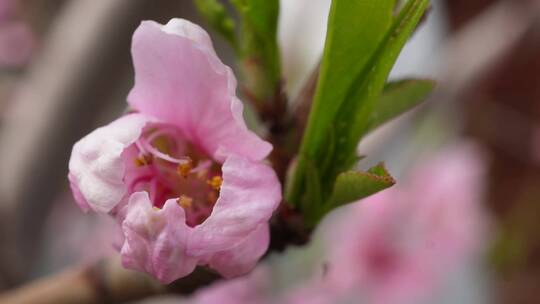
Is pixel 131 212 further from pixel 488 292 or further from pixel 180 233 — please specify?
pixel 488 292

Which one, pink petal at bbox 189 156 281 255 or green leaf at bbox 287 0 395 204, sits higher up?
green leaf at bbox 287 0 395 204

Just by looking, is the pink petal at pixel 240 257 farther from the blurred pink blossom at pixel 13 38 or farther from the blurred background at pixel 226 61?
the blurred pink blossom at pixel 13 38

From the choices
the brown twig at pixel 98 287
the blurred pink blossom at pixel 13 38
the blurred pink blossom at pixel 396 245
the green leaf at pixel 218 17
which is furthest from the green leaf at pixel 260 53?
the blurred pink blossom at pixel 13 38

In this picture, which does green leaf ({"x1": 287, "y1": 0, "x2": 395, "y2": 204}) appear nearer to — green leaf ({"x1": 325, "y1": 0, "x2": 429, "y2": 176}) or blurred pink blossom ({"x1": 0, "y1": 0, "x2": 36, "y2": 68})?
green leaf ({"x1": 325, "y1": 0, "x2": 429, "y2": 176})

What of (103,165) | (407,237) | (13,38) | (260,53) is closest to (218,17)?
(260,53)

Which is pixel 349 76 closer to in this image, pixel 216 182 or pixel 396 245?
pixel 216 182

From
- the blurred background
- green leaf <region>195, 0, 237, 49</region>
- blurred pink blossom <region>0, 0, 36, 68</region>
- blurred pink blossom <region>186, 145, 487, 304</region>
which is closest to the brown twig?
the blurred background

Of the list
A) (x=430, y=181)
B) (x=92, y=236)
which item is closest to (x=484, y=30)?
(x=430, y=181)
